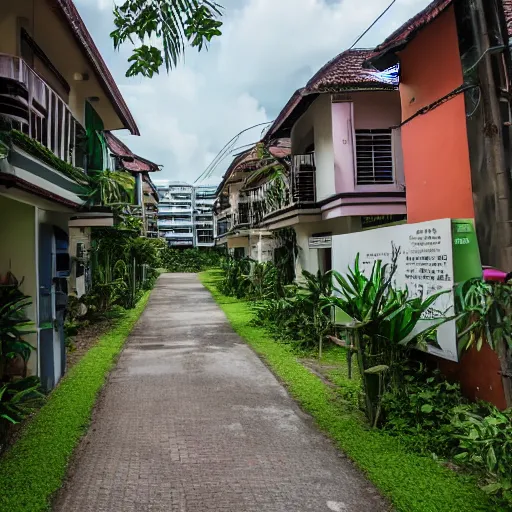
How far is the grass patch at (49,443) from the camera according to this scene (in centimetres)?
358

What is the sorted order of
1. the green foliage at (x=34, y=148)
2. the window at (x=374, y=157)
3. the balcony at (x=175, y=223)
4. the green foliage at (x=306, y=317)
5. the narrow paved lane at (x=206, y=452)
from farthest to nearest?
the balcony at (x=175, y=223)
the window at (x=374, y=157)
the green foliage at (x=306, y=317)
the green foliage at (x=34, y=148)
the narrow paved lane at (x=206, y=452)

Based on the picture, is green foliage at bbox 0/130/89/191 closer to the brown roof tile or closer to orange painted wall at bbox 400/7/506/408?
orange painted wall at bbox 400/7/506/408

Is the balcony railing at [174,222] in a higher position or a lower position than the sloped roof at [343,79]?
higher

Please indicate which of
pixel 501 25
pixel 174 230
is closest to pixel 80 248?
pixel 501 25

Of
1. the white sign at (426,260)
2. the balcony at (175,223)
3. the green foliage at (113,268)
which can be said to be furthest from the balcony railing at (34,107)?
the balcony at (175,223)

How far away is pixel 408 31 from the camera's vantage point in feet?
18.3

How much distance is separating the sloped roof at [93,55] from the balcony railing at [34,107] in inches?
37.4

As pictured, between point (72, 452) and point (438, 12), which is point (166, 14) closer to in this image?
point (438, 12)

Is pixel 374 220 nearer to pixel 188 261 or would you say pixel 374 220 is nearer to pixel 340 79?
pixel 340 79

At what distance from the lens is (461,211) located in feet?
16.8

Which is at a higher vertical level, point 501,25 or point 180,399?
point 501,25

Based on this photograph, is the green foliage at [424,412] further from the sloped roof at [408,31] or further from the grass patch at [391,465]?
the sloped roof at [408,31]

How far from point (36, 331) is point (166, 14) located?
14.7 feet

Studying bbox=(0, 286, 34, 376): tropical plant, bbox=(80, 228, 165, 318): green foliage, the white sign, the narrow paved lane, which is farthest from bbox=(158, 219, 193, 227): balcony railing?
the white sign
